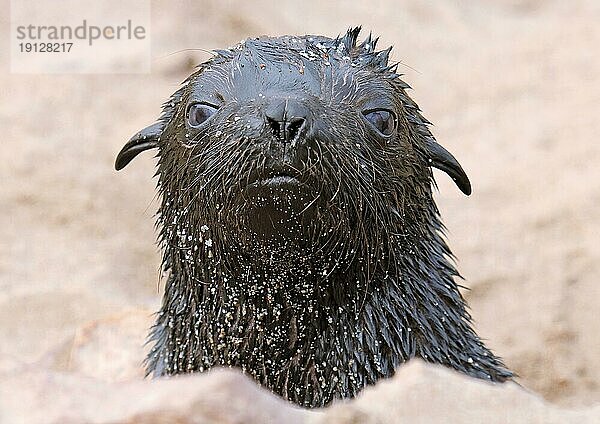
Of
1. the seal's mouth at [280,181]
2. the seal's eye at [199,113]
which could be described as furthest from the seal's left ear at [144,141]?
the seal's mouth at [280,181]

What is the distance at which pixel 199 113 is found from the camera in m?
4.25

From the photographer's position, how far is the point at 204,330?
452 cm

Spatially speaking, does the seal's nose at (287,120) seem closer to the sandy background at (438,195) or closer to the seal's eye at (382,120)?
the seal's eye at (382,120)

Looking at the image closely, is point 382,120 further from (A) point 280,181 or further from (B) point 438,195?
(B) point 438,195

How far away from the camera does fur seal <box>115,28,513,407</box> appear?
380cm

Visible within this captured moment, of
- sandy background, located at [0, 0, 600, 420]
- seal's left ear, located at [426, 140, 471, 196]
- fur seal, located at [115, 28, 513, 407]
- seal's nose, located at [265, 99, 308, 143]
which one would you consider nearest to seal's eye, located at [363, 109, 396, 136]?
fur seal, located at [115, 28, 513, 407]

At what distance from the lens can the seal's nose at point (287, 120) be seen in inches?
144

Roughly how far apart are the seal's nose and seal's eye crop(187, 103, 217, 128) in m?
0.56

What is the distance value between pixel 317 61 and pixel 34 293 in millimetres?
3080

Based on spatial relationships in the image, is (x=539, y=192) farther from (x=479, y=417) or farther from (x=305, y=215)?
(x=479, y=417)

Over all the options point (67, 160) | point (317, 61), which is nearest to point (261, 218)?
point (317, 61)

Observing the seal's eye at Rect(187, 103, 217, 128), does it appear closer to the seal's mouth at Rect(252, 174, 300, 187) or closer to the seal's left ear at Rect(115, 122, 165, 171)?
the seal's left ear at Rect(115, 122, 165, 171)
